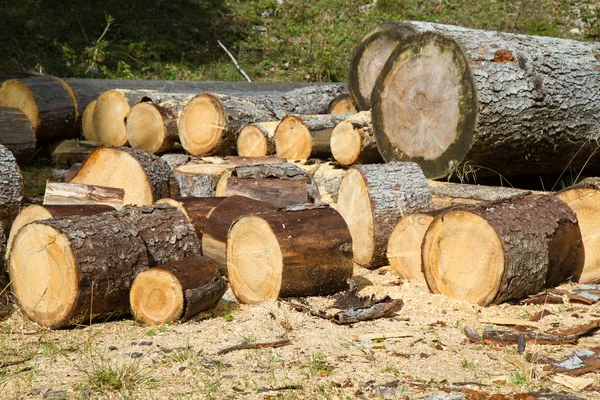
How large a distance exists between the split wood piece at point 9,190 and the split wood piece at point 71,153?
2.90m

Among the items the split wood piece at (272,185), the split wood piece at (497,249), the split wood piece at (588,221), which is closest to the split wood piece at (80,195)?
the split wood piece at (272,185)

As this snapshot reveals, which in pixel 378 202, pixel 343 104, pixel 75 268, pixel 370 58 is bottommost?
pixel 75 268

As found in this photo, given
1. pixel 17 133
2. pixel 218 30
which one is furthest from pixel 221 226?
pixel 218 30

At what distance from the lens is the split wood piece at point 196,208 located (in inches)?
209

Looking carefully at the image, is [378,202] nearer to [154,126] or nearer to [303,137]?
[303,137]

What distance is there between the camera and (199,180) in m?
6.54

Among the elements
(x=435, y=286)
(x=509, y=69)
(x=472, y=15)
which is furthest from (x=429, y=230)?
(x=472, y=15)

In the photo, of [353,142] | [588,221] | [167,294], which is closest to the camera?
[167,294]

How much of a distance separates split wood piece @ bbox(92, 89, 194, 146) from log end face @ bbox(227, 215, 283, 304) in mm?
4077

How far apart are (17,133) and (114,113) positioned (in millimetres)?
1140

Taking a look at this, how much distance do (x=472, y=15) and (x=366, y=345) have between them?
12.4 meters

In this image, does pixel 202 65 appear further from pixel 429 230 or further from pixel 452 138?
pixel 429 230

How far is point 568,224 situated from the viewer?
192 inches

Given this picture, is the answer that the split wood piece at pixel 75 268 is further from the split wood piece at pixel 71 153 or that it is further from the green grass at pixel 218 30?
the green grass at pixel 218 30
